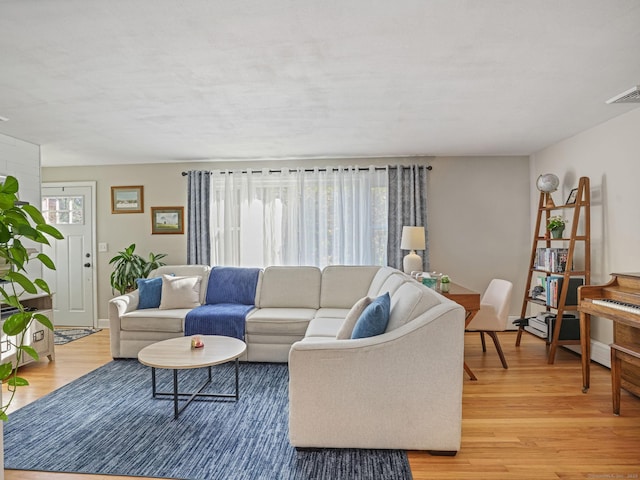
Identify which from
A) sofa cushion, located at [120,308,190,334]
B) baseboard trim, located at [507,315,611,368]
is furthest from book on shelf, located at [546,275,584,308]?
sofa cushion, located at [120,308,190,334]

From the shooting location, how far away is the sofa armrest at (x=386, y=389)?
2281mm

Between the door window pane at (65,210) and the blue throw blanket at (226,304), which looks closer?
the blue throw blanket at (226,304)

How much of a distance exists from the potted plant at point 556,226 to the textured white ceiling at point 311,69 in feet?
2.91

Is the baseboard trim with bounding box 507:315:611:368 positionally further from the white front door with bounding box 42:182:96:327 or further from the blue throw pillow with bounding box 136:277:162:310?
the white front door with bounding box 42:182:96:327

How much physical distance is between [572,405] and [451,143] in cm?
284

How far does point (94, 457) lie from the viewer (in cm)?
236

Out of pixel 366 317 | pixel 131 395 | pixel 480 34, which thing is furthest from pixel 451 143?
pixel 131 395

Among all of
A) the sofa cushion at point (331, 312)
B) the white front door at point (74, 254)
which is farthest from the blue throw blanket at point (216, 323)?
the white front door at point (74, 254)

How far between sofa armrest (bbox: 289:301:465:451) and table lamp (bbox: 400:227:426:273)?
2256mm

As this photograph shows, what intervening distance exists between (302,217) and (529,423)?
3.44 m

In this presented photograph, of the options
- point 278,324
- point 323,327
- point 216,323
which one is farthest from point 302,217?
point 323,327

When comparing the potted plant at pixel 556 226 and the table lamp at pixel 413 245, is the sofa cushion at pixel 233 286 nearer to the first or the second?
the table lamp at pixel 413 245

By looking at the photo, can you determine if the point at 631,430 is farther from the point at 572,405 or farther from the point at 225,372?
the point at 225,372

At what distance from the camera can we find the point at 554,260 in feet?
14.3
